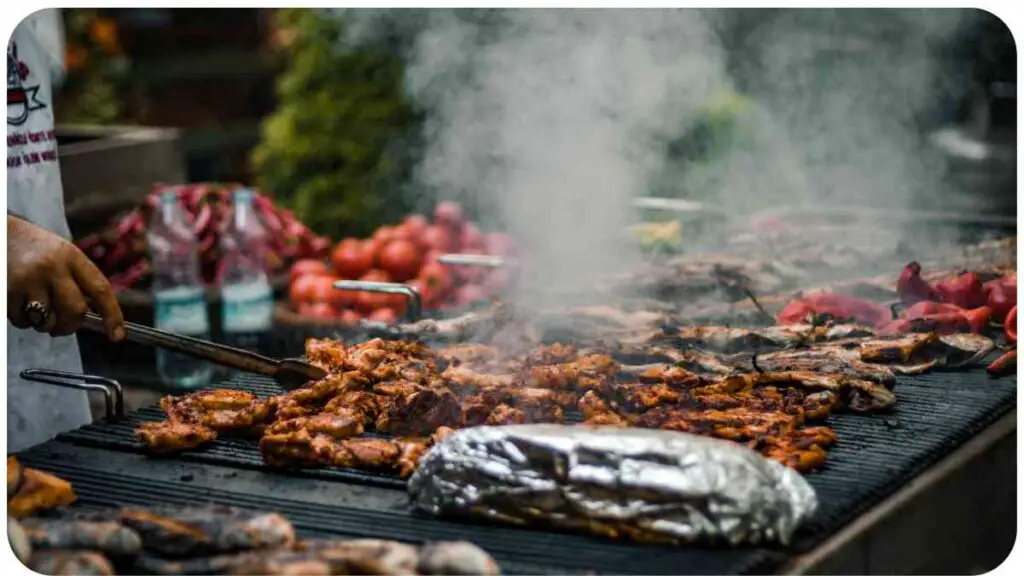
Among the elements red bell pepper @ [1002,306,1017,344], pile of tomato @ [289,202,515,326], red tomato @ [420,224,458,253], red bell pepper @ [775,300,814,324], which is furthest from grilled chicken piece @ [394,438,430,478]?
red tomato @ [420,224,458,253]

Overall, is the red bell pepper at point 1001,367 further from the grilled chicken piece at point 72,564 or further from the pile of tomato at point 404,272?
the grilled chicken piece at point 72,564

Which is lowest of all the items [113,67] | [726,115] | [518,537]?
[518,537]

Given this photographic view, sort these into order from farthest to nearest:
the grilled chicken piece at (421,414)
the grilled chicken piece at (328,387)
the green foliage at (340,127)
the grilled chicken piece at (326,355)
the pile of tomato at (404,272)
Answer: the green foliage at (340,127) < the pile of tomato at (404,272) < the grilled chicken piece at (326,355) < the grilled chicken piece at (328,387) < the grilled chicken piece at (421,414)

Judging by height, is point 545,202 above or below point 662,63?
below

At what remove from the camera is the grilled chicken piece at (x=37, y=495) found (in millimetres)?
2895

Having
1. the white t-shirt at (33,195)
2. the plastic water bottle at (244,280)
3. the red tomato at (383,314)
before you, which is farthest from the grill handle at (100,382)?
the red tomato at (383,314)

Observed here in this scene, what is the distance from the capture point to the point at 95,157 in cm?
684

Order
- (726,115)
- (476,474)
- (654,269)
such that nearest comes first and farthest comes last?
(476,474)
(654,269)
(726,115)

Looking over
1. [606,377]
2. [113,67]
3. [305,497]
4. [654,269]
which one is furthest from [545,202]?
[113,67]

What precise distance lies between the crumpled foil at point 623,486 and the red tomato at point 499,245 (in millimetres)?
3648

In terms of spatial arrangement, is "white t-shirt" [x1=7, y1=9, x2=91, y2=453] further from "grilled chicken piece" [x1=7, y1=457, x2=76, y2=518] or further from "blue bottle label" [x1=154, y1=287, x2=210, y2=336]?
"grilled chicken piece" [x1=7, y1=457, x2=76, y2=518]

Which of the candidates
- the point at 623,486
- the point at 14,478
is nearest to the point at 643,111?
the point at 623,486

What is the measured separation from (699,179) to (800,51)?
168 cm

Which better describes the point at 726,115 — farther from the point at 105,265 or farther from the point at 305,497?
the point at 305,497
